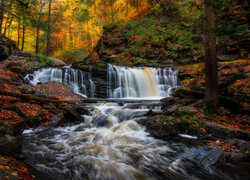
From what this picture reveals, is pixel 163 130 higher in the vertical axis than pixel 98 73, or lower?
lower

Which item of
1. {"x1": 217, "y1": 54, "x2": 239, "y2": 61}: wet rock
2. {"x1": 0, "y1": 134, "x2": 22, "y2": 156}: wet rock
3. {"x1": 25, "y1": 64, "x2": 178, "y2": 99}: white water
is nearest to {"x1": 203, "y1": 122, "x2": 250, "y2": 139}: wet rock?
{"x1": 0, "y1": 134, "x2": 22, "y2": 156}: wet rock

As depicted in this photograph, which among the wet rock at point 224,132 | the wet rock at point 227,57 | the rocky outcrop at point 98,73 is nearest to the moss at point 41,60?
the rocky outcrop at point 98,73

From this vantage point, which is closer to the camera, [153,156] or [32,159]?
[32,159]

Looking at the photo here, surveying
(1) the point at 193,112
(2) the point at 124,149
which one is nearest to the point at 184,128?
(1) the point at 193,112

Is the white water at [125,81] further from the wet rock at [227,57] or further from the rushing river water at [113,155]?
the rushing river water at [113,155]

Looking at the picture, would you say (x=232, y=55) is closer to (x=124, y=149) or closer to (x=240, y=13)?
(x=240, y=13)

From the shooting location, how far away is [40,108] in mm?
6688

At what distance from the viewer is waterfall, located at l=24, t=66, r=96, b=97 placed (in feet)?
42.7

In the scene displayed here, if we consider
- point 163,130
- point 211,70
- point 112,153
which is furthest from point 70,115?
point 211,70

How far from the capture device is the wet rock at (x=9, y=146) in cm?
270

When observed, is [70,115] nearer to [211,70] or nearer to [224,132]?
[224,132]

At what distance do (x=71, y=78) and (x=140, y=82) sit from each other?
289 inches

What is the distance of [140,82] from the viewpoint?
51.5 feet

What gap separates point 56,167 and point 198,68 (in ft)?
51.4
